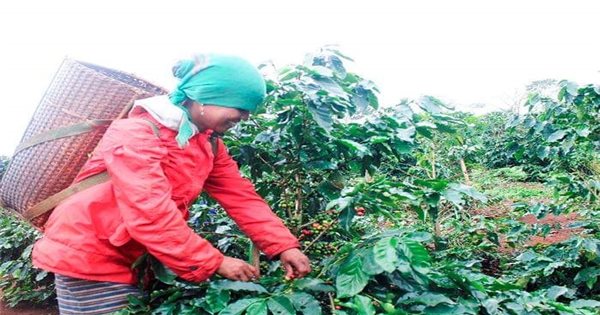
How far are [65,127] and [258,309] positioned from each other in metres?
0.92

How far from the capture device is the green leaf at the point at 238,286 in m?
1.32

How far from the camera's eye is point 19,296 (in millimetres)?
3582

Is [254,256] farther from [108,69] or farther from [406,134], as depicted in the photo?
[108,69]

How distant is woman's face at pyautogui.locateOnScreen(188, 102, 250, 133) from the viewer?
147 centimetres

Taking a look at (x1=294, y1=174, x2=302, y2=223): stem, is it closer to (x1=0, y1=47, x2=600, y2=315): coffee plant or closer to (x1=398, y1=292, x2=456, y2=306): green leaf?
(x1=0, y1=47, x2=600, y2=315): coffee plant

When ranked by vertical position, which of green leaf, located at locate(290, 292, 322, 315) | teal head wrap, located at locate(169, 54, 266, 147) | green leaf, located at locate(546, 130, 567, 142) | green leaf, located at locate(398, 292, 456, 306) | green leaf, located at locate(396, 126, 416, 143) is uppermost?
teal head wrap, located at locate(169, 54, 266, 147)

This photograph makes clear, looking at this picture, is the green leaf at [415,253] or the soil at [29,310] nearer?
the green leaf at [415,253]

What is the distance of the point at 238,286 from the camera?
133 centimetres

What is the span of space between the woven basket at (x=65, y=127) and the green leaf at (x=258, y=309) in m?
0.81

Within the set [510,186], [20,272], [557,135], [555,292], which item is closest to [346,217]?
[555,292]

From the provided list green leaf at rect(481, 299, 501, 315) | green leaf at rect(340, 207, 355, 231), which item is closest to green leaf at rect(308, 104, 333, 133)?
green leaf at rect(340, 207, 355, 231)

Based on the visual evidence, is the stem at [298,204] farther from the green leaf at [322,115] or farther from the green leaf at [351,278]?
the green leaf at [351,278]

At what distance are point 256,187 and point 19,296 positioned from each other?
8.61 ft

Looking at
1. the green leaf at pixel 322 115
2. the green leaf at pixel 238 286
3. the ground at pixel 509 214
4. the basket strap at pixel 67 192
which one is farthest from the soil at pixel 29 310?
the green leaf at pixel 322 115
